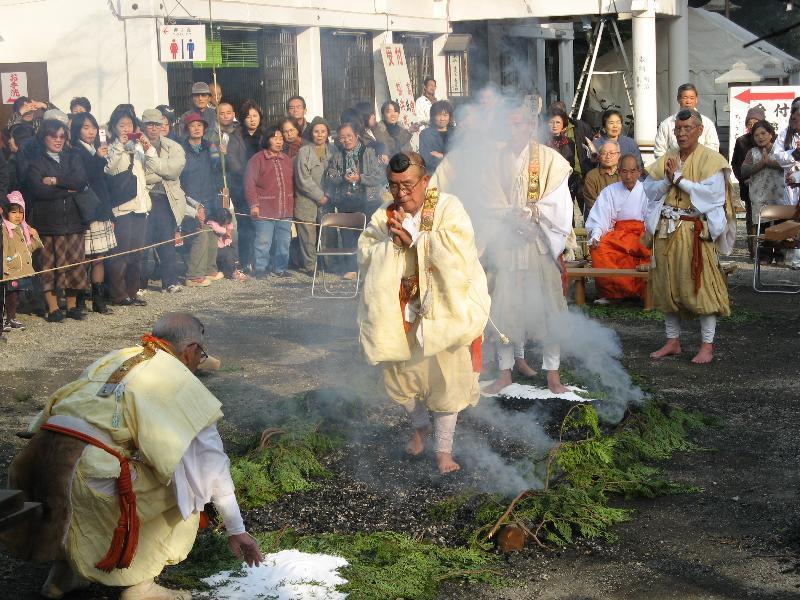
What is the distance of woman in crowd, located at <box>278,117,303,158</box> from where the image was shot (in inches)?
558

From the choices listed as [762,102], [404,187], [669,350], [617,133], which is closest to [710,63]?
[762,102]

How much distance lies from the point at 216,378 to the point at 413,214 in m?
3.19

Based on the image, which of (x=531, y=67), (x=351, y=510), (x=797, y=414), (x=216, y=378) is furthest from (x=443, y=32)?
(x=351, y=510)

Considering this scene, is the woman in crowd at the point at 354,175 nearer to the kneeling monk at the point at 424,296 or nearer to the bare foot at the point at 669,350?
the bare foot at the point at 669,350

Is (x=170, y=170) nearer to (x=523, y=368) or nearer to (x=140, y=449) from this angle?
(x=523, y=368)

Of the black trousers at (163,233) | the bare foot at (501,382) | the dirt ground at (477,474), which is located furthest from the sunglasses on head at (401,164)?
the black trousers at (163,233)

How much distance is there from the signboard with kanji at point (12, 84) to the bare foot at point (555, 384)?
32.5 ft

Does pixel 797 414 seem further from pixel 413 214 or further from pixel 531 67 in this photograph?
pixel 531 67

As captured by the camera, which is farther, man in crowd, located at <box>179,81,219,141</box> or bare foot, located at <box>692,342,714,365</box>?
man in crowd, located at <box>179,81,219,141</box>

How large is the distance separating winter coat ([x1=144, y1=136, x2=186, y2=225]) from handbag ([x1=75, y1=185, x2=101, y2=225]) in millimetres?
1246

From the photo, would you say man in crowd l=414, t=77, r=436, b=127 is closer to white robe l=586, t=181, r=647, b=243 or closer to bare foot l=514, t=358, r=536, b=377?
white robe l=586, t=181, r=647, b=243

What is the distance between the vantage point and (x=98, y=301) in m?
11.8

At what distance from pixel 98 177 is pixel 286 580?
7505 mm

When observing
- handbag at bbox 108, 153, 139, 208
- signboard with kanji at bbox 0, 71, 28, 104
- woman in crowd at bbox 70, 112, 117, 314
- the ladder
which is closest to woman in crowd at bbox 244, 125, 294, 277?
handbag at bbox 108, 153, 139, 208
